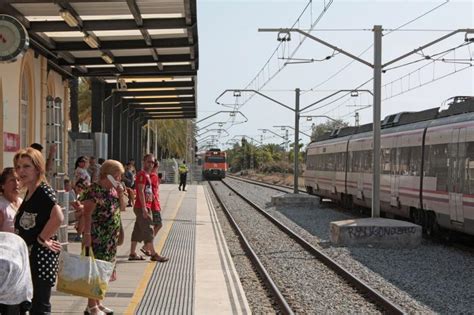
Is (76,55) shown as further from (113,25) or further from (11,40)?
(11,40)

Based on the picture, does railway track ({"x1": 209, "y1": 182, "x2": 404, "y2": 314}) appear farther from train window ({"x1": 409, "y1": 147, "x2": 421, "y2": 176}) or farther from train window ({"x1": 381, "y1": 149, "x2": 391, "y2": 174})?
train window ({"x1": 381, "y1": 149, "x2": 391, "y2": 174})

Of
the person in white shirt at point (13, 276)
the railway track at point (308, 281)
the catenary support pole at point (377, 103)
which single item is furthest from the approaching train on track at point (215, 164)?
the person in white shirt at point (13, 276)

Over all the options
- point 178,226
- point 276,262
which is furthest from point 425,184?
point 178,226

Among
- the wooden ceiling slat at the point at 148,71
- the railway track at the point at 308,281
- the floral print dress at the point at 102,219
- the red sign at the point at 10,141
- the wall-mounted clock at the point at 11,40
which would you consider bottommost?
the railway track at the point at 308,281

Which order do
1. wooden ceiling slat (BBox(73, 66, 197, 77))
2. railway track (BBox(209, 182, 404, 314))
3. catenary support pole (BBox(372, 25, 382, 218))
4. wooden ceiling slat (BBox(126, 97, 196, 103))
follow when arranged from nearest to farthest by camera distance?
railway track (BBox(209, 182, 404, 314)), catenary support pole (BBox(372, 25, 382, 218)), wooden ceiling slat (BBox(73, 66, 197, 77)), wooden ceiling slat (BBox(126, 97, 196, 103))

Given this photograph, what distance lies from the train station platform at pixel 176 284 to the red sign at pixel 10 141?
220 cm

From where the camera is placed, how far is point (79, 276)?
5.94 m

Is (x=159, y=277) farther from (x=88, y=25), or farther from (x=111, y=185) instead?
(x=88, y=25)

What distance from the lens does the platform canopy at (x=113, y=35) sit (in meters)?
13.1

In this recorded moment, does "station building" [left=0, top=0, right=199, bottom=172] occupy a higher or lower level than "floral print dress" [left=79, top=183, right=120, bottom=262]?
higher

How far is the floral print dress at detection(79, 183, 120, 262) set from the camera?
705 centimetres

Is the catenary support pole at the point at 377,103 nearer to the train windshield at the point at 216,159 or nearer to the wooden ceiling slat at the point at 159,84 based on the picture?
the wooden ceiling slat at the point at 159,84

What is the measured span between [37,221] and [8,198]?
0.50 meters

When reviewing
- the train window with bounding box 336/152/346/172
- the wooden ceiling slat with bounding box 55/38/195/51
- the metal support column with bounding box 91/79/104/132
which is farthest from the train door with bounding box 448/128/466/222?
the metal support column with bounding box 91/79/104/132
